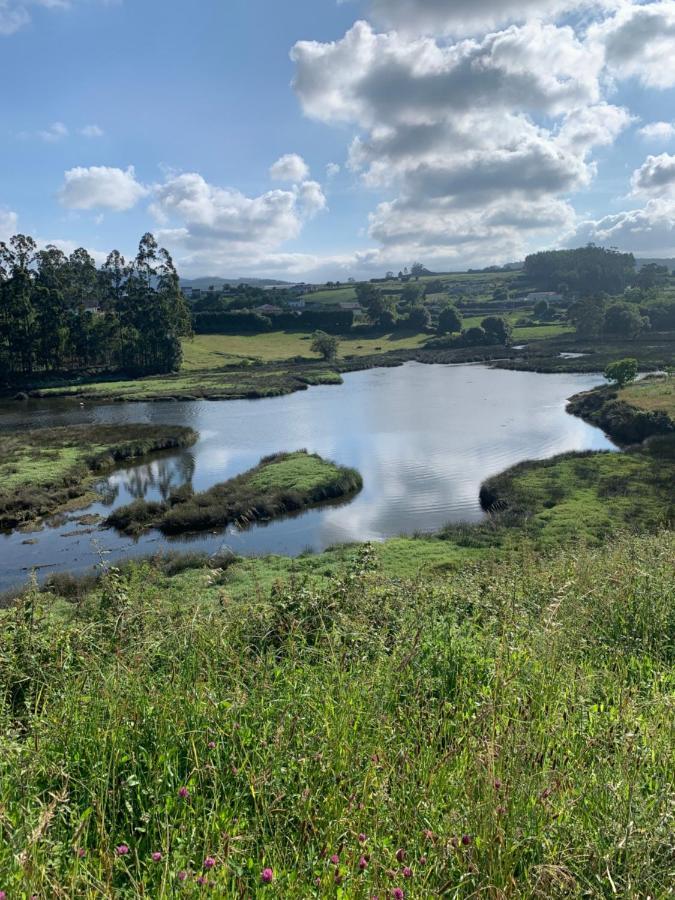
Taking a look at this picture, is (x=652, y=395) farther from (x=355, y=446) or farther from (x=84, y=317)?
(x=84, y=317)

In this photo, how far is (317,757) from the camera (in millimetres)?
4098

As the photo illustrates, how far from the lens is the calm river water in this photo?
24.8m

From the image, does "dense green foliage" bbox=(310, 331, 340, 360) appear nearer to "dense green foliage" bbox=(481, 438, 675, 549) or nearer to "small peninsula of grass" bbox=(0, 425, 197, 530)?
"small peninsula of grass" bbox=(0, 425, 197, 530)

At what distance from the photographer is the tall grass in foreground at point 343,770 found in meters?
3.23

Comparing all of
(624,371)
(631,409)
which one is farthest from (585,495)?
(624,371)

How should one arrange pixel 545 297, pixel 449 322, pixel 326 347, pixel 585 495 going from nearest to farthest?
pixel 585 495 < pixel 326 347 < pixel 449 322 < pixel 545 297

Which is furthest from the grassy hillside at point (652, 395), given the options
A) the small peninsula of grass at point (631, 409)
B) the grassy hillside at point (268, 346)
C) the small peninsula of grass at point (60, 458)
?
the grassy hillside at point (268, 346)

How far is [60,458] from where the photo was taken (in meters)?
37.6

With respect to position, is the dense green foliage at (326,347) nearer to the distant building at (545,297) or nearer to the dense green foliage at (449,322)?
the dense green foliage at (449,322)

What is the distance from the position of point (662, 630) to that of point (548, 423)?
43964 millimetres

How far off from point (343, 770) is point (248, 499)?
25.1 m

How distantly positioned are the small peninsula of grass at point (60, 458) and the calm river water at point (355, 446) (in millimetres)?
1884

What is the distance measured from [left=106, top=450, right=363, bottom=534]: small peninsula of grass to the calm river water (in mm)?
980

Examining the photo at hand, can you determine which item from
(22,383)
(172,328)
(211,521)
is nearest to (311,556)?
(211,521)
